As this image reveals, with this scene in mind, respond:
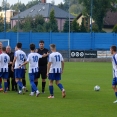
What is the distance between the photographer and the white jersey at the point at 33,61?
18.2 m

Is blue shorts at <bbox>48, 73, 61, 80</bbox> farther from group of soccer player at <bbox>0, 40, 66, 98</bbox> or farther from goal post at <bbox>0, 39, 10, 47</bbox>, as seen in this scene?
goal post at <bbox>0, 39, 10, 47</bbox>

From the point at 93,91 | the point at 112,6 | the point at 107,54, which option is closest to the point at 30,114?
the point at 93,91

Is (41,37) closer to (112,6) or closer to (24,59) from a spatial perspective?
(112,6)

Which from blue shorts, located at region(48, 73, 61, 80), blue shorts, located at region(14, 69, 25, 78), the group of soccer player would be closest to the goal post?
the group of soccer player

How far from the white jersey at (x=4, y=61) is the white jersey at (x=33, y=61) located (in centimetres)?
164

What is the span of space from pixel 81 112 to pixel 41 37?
38.4 meters

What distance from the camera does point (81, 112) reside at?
45.8 feet

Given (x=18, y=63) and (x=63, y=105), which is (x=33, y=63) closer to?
(x=18, y=63)

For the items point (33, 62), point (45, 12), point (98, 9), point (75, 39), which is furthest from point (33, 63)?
point (45, 12)

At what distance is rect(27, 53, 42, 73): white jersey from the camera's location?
18250mm

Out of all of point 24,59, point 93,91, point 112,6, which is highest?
point 112,6

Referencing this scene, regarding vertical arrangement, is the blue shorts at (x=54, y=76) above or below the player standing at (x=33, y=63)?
below

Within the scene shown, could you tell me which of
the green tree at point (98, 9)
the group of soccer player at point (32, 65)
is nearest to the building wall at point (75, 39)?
the green tree at point (98, 9)

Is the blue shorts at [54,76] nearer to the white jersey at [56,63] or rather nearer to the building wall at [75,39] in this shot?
the white jersey at [56,63]
